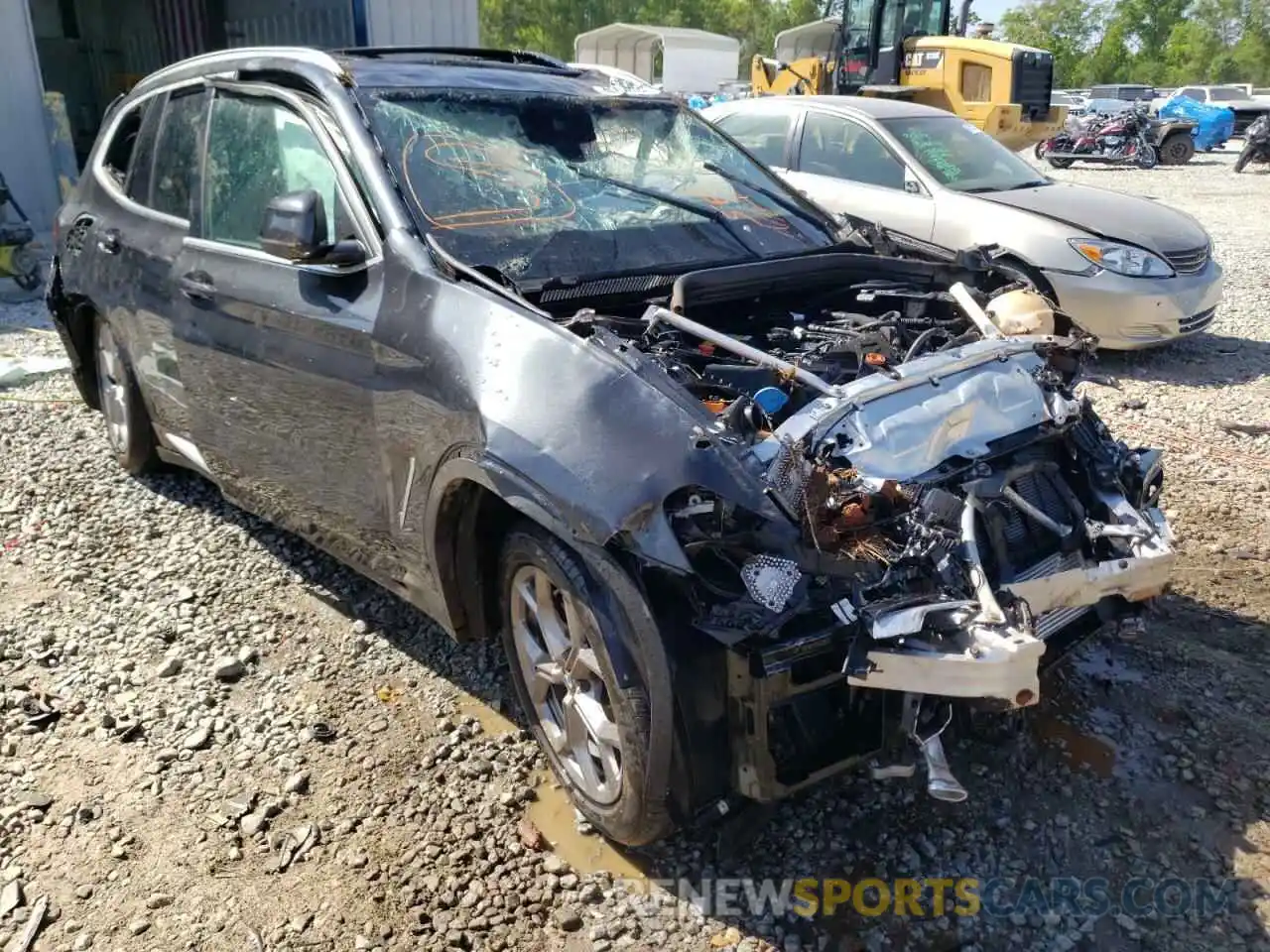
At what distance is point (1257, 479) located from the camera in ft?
17.1

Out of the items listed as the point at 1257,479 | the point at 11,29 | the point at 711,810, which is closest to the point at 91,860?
the point at 711,810

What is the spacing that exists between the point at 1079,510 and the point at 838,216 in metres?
1.83

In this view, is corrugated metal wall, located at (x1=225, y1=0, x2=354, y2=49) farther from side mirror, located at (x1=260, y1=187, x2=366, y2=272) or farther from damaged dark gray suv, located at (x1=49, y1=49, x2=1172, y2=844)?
side mirror, located at (x1=260, y1=187, x2=366, y2=272)

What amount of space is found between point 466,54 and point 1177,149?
24.4 meters

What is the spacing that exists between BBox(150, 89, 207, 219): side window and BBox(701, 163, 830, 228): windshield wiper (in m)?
2.04

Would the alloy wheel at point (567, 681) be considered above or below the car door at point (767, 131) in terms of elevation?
below

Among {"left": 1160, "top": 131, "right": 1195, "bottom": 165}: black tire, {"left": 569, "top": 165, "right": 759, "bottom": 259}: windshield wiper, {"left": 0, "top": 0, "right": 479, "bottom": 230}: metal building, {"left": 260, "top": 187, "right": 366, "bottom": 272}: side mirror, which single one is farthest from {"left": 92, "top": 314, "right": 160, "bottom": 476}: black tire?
{"left": 1160, "top": 131, "right": 1195, "bottom": 165}: black tire

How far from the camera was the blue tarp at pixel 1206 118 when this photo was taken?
85.9 ft

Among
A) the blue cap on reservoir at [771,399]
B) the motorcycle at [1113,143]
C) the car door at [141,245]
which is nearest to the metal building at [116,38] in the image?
the car door at [141,245]

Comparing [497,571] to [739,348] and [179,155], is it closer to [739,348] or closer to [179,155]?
[739,348]

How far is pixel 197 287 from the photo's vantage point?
12.5 feet

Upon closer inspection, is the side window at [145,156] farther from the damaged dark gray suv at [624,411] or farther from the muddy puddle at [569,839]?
the muddy puddle at [569,839]

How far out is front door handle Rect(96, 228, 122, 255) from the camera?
4.46m

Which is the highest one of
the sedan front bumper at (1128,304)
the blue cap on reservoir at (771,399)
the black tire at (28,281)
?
the blue cap on reservoir at (771,399)
